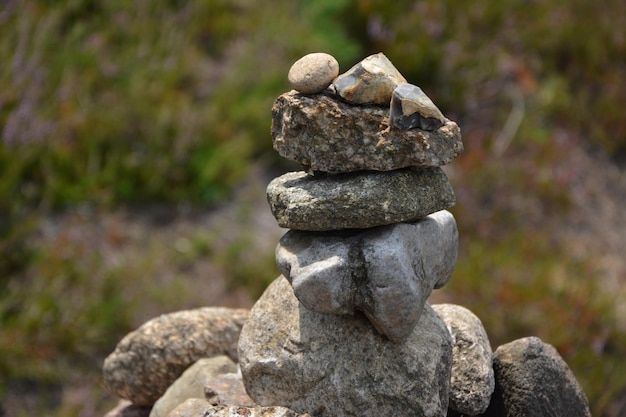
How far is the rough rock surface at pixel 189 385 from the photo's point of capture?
14.2 ft

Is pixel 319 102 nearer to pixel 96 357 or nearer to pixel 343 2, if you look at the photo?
pixel 96 357

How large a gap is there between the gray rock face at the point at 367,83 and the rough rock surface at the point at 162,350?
189 centimetres

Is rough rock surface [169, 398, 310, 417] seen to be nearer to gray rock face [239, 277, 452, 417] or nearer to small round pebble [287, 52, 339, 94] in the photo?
gray rock face [239, 277, 452, 417]

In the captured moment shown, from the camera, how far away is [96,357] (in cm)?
726

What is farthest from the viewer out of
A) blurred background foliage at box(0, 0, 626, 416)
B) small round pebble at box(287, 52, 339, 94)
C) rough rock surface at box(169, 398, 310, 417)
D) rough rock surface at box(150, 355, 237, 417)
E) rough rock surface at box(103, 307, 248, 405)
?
blurred background foliage at box(0, 0, 626, 416)

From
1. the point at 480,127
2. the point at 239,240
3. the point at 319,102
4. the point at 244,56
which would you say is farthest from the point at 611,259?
the point at 319,102

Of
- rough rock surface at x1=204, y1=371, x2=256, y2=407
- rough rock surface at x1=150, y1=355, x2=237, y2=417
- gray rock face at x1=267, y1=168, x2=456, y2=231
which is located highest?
gray rock face at x1=267, y1=168, x2=456, y2=231

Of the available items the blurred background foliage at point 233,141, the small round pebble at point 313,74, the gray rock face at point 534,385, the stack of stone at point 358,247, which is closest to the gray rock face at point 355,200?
the stack of stone at point 358,247

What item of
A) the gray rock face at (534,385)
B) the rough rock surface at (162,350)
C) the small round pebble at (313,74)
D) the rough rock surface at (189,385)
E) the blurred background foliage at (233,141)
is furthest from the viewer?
the blurred background foliage at (233,141)

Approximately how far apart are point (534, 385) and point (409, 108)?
160 cm

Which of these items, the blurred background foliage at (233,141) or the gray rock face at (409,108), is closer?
the gray rock face at (409,108)

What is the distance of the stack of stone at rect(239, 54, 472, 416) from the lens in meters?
3.45

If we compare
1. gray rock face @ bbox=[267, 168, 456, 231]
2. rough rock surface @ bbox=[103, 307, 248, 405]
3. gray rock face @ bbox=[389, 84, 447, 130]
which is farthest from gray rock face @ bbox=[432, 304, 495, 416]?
rough rock surface @ bbox=[103, 307, 248, 405]

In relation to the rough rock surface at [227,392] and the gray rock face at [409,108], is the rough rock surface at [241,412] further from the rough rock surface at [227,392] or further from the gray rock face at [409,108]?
the gray rock face at [409,108]
